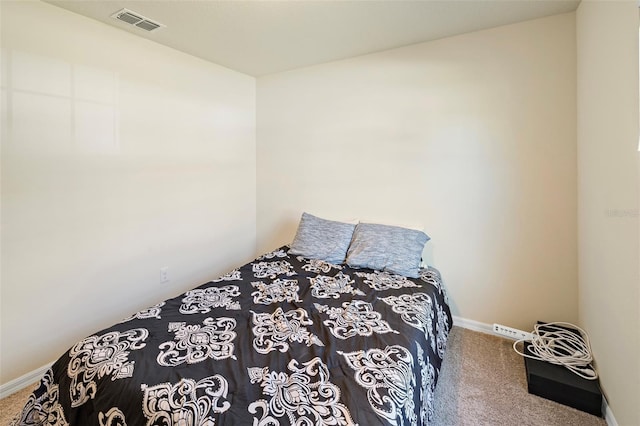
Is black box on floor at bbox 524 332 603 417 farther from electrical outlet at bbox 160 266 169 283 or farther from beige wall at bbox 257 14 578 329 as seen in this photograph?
electrical outlet at bbox 160 266 169 283

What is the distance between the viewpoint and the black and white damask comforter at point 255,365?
1.00 m

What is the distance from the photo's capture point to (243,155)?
3.36m

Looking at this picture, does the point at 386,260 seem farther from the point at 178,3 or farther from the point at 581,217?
the point at 178,3

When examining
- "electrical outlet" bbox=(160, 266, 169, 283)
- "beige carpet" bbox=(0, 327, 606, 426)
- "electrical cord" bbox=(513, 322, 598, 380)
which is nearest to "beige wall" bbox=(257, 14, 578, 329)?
"electrical cord" bbox=(513, 322, 598, 380)

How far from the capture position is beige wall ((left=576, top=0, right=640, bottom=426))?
49.3 inches

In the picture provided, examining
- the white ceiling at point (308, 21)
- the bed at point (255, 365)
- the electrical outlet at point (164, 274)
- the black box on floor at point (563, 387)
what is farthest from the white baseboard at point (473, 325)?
the electrical outlet at point (164, 274)

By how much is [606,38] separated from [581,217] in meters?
1.05

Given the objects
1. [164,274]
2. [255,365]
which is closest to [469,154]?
[255,365]

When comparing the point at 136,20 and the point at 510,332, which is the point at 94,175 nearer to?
the point at 136,20

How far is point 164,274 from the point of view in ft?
8.65

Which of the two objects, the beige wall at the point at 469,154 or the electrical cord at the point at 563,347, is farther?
the beige wall at the point at 469,154

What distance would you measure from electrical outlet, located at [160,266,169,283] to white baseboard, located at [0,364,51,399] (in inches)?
34.9

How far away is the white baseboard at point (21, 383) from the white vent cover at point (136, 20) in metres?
2.37

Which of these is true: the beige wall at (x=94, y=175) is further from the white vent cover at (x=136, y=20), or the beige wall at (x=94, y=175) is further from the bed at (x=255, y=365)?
the bed at (x=255, y=365)
